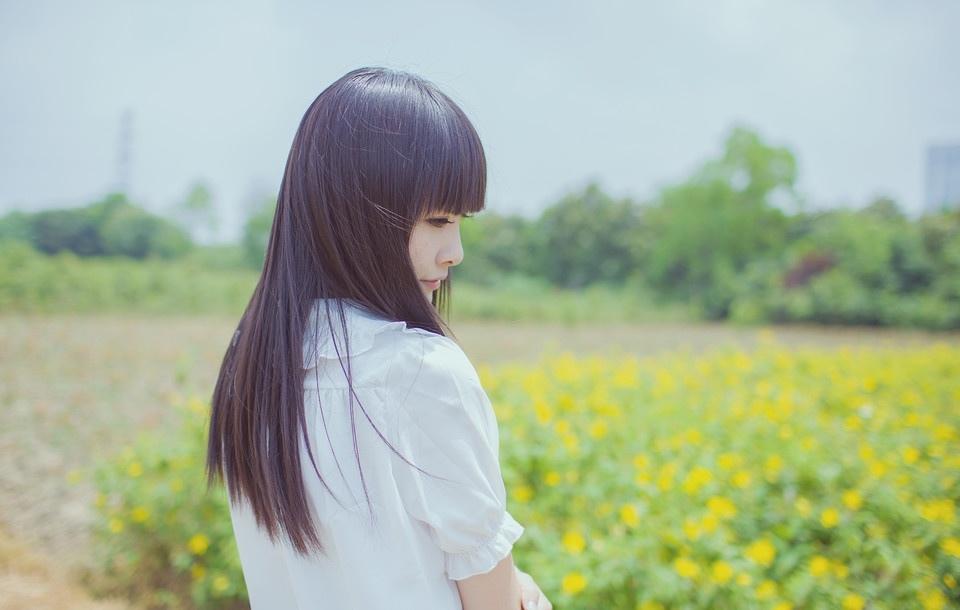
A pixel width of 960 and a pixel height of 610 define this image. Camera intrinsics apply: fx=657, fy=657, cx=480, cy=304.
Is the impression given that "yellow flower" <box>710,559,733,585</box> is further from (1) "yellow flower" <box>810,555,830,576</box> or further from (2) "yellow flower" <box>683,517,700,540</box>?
(1) "yellow flower" <box>810,555,830,576</box>

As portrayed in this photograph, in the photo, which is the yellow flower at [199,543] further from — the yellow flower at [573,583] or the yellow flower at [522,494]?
the yellow flower at [573,583]

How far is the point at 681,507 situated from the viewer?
1.82m

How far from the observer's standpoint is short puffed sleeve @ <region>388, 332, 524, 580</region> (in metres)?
0.60

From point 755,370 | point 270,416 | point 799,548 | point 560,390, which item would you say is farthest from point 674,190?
point 270,416

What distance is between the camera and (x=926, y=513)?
1.81 metres

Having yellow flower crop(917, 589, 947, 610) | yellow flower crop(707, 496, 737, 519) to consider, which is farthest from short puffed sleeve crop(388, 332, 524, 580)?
yellow flower crop(917, 589, 947, 610)

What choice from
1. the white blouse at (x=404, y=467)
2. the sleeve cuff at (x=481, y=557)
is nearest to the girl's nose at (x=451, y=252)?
the white blouse at (x=404, y=467)

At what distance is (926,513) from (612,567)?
0.97 m

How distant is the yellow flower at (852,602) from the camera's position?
4.99 ft

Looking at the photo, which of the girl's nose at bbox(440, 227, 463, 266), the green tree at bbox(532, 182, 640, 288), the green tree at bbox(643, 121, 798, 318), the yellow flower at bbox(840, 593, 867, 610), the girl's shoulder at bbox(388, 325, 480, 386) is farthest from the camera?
the green tree at bbox(532, 182, 640, 288)

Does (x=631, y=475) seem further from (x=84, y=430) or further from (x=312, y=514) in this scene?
(x=84, y=430)

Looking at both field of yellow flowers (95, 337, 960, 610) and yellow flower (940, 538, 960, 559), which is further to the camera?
yellow flower (940, 538, 960, 559)

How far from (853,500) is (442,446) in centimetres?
170

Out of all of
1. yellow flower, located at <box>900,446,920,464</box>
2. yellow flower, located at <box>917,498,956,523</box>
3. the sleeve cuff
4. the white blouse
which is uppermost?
the white blouse
